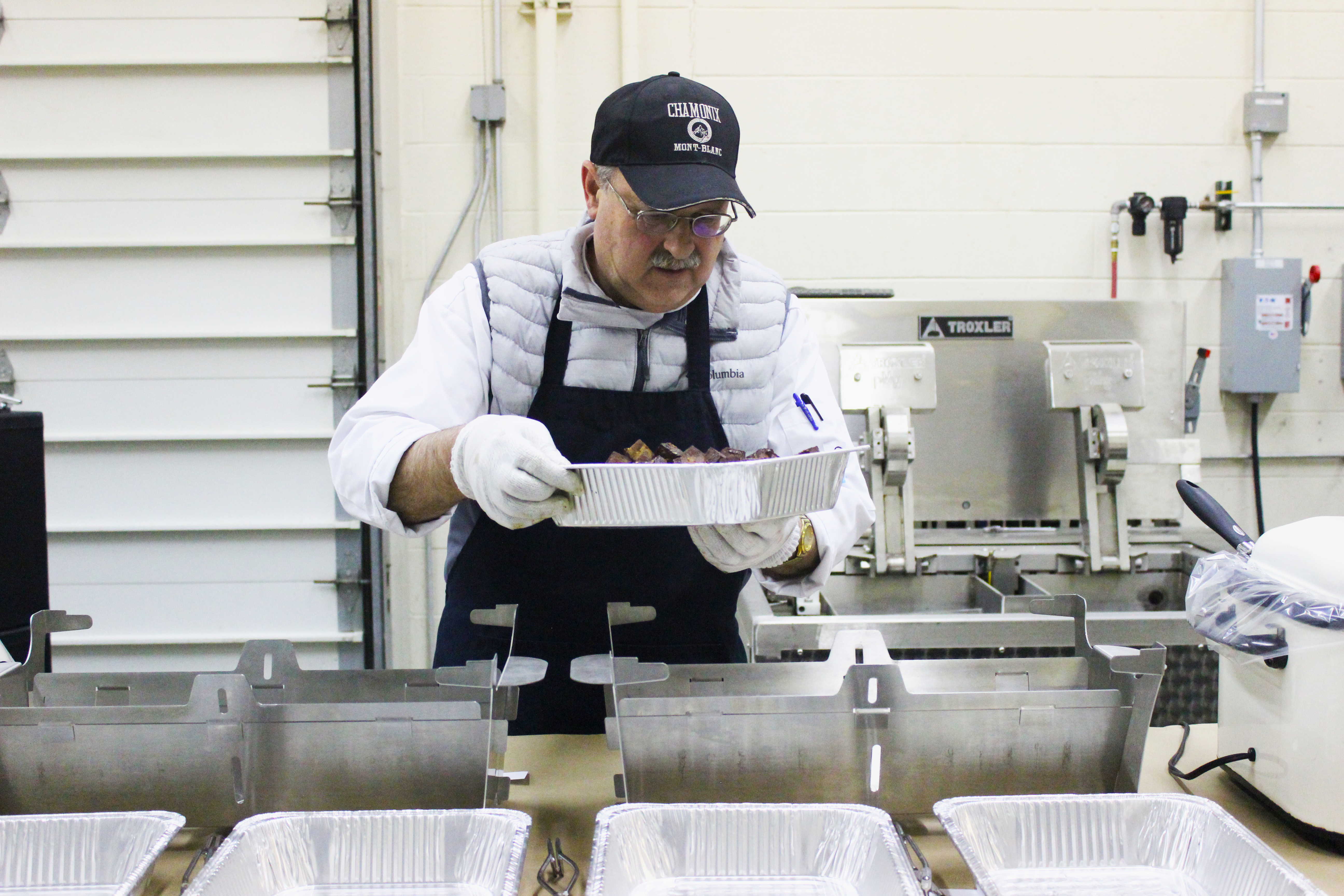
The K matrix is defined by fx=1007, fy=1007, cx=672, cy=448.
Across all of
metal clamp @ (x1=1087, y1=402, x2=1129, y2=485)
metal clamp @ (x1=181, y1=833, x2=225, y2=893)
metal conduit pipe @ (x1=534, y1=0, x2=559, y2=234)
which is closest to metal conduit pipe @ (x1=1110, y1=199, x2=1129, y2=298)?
metal clamp @ (x1=1087, y1=402, x2=1129, y2=485)

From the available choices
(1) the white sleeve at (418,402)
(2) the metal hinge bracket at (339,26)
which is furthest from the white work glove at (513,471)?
Answer: (2) the metal hinge bracket at (339,26)

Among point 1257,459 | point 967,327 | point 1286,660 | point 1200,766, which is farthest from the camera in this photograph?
point 1257,459

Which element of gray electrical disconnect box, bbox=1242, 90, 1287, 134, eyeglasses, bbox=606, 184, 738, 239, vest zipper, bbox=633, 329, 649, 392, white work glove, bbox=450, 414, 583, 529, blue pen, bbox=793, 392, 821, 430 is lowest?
white work glove, bbox=450, 414, 583, 529

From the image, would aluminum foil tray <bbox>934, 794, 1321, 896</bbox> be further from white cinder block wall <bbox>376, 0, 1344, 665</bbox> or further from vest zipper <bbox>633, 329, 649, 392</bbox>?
white cinder block wall <bbox>376, 0, 1344, 665</bbox>

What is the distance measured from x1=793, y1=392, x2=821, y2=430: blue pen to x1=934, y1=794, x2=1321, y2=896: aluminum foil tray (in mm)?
710

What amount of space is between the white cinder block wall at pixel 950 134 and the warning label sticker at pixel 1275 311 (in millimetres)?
172

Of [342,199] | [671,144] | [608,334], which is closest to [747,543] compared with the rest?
[608,334]

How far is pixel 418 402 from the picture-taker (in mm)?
1555

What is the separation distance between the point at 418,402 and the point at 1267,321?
114 inches

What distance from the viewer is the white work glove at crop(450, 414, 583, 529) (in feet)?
3.82

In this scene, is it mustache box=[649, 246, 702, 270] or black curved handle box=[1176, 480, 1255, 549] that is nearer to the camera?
black curved handle box=[1176, 480, 1255, 549]

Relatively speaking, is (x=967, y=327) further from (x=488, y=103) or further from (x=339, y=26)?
(x=339, y=26)

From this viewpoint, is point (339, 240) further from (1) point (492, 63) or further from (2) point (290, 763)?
(2) point (290, 763)

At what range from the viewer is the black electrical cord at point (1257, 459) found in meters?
3.35
